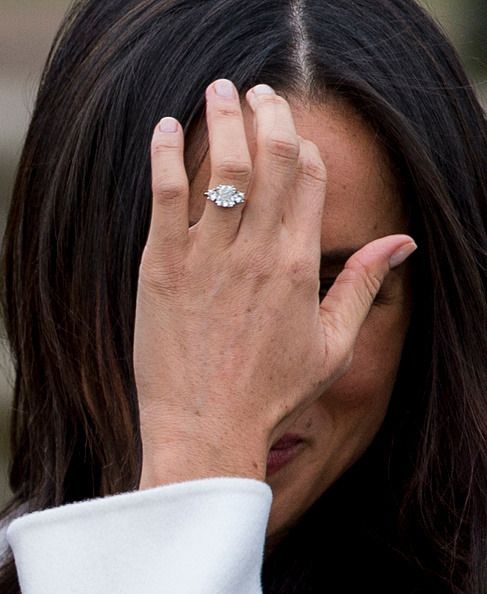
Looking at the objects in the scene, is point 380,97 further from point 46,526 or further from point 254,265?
point 46,526

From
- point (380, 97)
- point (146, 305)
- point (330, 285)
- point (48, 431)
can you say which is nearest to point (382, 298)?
point (330, 285)

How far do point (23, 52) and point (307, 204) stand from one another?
3259mm

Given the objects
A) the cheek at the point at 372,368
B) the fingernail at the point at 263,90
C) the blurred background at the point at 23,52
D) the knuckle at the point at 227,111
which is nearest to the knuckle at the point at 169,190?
the knuckle at the point at 227,111

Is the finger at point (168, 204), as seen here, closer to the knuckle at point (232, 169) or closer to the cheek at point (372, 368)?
the knuckle at point (232, 169)

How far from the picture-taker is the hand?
65.9 inches

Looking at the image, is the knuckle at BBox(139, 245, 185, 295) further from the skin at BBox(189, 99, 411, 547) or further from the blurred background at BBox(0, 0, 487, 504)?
the blurred background at BBox(0, 0, 487, 504)

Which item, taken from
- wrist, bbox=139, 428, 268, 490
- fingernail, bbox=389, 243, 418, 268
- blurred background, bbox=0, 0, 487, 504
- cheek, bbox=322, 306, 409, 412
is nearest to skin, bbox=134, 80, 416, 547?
wrist, bbox=139, 428, 268, 490

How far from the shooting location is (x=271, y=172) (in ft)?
5.58

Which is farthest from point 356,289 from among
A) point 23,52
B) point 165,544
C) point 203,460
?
point 23,52

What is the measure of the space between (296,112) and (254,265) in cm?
35

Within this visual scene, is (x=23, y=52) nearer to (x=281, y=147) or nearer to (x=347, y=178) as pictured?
(x=347, y=178)

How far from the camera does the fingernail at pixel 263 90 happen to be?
71.8 inches

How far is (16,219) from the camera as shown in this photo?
225 centimetres

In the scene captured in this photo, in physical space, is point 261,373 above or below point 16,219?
below
